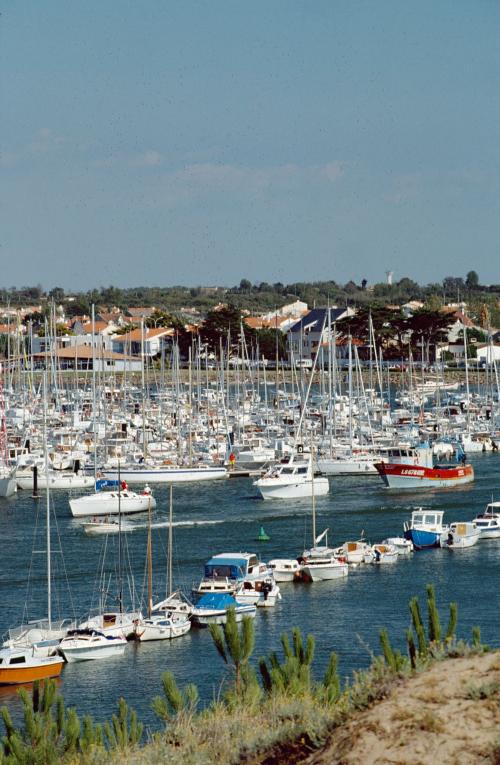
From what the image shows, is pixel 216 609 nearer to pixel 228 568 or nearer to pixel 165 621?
pixel 165 621

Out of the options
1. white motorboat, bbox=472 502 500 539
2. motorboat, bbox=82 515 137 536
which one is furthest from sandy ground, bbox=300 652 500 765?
motorboat, bbox=82 515 137 536

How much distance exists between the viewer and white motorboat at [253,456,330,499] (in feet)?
177

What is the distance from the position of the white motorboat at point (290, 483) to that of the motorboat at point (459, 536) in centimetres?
1191

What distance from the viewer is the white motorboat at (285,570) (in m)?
35.9

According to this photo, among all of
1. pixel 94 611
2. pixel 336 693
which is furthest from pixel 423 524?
pixel 336 693

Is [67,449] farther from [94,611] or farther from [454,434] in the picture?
[94,611]

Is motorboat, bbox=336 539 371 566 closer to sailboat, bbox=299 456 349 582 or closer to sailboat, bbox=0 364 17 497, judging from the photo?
sailboat, bbox=299 456 349 582

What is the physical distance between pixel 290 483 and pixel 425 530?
13.2 metres

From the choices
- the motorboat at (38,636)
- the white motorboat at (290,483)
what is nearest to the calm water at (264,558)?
the motorboat at (38,636)

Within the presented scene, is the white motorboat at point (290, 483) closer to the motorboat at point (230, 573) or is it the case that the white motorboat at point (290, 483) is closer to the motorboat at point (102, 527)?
the motorboat at point (102, 527)

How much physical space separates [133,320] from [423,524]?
4634 inches

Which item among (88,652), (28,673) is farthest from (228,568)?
(28,673)

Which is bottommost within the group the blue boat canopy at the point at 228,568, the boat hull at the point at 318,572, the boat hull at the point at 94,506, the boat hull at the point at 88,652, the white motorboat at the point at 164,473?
the boat hull at the point at 88,652

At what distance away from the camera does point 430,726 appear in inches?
417
